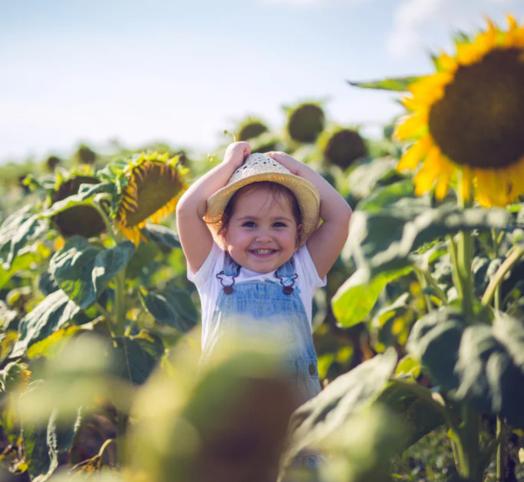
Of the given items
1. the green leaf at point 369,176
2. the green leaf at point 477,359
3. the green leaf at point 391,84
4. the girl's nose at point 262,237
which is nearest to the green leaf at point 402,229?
the green leaf at point 477,359

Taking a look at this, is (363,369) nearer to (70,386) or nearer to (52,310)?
(70,386)

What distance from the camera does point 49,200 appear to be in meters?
2.78

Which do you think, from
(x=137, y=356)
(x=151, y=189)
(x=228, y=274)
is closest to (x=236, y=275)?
(x=228, y=274)

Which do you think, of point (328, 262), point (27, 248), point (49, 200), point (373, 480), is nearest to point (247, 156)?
point (328, 262)

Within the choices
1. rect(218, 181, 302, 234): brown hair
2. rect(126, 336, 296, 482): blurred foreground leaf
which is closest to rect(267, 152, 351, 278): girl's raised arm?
rect(218, 181, 302, 234): brown hair

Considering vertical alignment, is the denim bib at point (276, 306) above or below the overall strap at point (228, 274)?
below

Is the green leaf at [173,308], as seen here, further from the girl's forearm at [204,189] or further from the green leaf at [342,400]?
the green leaf at [342,400]

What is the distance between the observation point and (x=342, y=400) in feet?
3.37

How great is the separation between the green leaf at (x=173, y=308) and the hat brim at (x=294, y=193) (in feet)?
2.13

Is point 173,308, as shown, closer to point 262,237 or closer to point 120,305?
point 120,305

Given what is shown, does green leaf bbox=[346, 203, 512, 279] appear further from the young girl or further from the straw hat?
the straw hat

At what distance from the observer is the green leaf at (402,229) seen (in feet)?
3.56

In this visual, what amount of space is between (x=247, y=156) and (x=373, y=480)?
6.08 feet

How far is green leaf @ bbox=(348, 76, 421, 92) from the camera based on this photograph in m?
1.30
